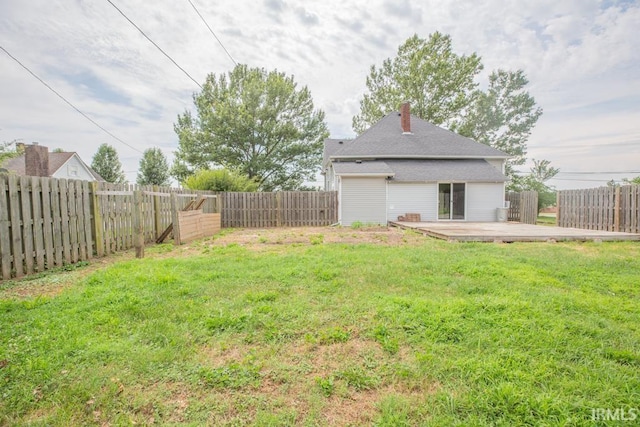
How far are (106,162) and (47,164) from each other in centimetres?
1682

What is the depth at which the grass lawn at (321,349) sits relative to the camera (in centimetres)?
171

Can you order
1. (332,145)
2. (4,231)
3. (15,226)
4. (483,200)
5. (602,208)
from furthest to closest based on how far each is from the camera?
(332,145) → (483,200) → (602,208) → (15,226) → (4,231)

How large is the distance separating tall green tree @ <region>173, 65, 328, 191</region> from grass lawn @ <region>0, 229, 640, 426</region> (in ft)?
72.5

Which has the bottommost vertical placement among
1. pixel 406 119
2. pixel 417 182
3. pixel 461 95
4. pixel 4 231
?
pixel 4 231

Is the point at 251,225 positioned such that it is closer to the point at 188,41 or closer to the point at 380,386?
the point at 188,41

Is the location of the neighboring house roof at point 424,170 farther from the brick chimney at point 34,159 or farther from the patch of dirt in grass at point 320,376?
the brick chimney at point 34,159

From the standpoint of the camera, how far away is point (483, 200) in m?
15.2

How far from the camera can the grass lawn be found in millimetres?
1710

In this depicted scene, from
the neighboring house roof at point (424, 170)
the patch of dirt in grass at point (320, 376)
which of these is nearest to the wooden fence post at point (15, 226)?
the patch of dirt in grass at point (320, 376)

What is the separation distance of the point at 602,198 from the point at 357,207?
30.8 ft

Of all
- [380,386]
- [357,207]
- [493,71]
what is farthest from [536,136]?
[380,386]

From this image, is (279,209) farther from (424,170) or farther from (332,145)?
(332,145)

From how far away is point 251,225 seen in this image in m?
15.2

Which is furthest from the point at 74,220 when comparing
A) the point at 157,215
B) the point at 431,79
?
the point at 431,79
